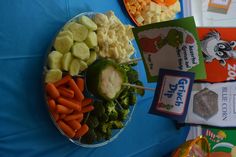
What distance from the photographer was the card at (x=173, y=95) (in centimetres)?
115

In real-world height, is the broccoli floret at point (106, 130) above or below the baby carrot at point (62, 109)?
below

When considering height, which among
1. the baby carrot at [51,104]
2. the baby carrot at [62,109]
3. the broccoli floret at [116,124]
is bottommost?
the broccoli floret at [116,124]

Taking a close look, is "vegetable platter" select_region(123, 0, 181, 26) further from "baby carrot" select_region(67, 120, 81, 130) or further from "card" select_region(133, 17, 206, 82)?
"baby carrot" select_region(67, 120, 81, 130)

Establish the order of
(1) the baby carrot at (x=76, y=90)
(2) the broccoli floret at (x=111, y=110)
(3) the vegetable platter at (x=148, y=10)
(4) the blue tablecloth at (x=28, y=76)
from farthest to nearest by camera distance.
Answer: (3) the vegetable platter at (x=148, y=10) → (2) the broccoli floret at (x=111, y=110) → (1) the baby carrot at (x=76, y=90) → (4) the blue tablecloth at (x=28, y=76)

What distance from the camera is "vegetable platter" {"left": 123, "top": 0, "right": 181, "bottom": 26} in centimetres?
158

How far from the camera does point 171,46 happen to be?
3.84 ft

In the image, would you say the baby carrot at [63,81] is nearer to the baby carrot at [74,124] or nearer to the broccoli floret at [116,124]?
the baby carrot at [74,124]

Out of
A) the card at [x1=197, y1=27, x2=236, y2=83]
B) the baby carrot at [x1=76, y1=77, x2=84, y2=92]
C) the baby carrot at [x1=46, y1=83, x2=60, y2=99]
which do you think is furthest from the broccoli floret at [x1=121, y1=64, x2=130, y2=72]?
the card at [x1=197, y1=27, x2=236, y2=83]

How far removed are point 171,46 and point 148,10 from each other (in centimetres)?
52

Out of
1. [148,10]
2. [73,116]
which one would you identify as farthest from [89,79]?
[148,10]

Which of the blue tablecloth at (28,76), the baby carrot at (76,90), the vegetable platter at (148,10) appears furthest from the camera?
the vegetable platter at (148,10)

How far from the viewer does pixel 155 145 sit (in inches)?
66.1

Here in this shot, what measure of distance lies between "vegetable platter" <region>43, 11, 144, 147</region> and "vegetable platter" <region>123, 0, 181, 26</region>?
10.6 inches

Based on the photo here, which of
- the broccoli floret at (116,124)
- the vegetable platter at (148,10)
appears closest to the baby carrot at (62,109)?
the broccoli floret at (116,124)
